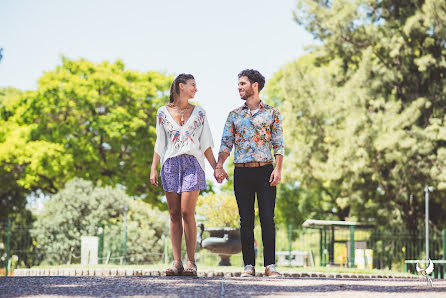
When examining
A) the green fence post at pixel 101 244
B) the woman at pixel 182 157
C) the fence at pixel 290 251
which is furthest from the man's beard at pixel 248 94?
the green fence post at pixel 101 244

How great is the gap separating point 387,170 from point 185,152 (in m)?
20.8

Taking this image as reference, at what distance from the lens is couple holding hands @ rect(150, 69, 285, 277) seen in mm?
6941

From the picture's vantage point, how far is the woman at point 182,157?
691 centimetres

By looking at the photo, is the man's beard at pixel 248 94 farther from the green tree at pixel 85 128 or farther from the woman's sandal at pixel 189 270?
the green tree at pixel 85 128

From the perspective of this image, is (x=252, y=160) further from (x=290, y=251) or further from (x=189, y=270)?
(x=290, y=251)

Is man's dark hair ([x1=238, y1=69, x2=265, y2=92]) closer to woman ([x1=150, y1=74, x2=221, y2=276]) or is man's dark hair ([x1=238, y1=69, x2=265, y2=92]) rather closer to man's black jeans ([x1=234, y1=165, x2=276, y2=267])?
woman ([x1=150, y1=74, x2=221, y2=276])

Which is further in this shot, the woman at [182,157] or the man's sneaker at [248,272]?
the man's sneaker at [248,272]

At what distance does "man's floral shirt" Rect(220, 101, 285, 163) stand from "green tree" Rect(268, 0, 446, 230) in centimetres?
1769

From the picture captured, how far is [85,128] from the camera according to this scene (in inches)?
1403

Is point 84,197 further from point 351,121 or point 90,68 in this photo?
point 90,68

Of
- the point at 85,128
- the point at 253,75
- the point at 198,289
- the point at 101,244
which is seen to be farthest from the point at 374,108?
the point at 198,289

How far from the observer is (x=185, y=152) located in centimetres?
Answer: 693

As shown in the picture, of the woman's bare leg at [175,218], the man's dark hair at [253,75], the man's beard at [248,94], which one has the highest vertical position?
the man's dark hair at [253,75]

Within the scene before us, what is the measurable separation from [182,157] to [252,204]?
0.94 metres
